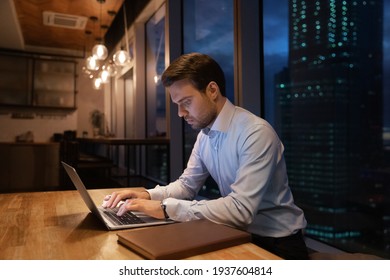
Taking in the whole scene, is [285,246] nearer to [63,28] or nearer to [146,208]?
[146,208]

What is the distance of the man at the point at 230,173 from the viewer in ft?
2.84

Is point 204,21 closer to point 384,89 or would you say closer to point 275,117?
point 275,117

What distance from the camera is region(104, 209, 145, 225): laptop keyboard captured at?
0.84m

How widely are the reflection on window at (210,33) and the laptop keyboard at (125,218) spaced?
4.75 feet

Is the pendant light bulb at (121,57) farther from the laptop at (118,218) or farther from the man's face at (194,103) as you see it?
the laptop at (118,218)

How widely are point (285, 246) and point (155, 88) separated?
3855mm

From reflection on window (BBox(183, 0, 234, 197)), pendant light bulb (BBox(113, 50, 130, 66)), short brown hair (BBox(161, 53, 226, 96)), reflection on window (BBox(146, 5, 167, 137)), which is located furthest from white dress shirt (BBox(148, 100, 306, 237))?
reflection on window (BBox(146, 5, 167, 137))

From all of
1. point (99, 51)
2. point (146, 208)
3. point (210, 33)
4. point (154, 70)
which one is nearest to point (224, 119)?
point (146, 208)

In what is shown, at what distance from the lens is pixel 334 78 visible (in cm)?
176

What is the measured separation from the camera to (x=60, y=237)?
28.1 inches

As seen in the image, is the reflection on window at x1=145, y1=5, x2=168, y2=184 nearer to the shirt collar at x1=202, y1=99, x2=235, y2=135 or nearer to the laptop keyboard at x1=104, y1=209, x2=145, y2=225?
the shirt collar at x1=202, y1=99, x2=235, y2=135

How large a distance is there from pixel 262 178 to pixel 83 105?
6.23 metres

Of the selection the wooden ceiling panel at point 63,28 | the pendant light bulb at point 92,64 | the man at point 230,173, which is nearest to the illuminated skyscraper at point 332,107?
the man at point 230,173

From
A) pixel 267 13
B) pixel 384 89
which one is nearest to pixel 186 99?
pixel 384 89
